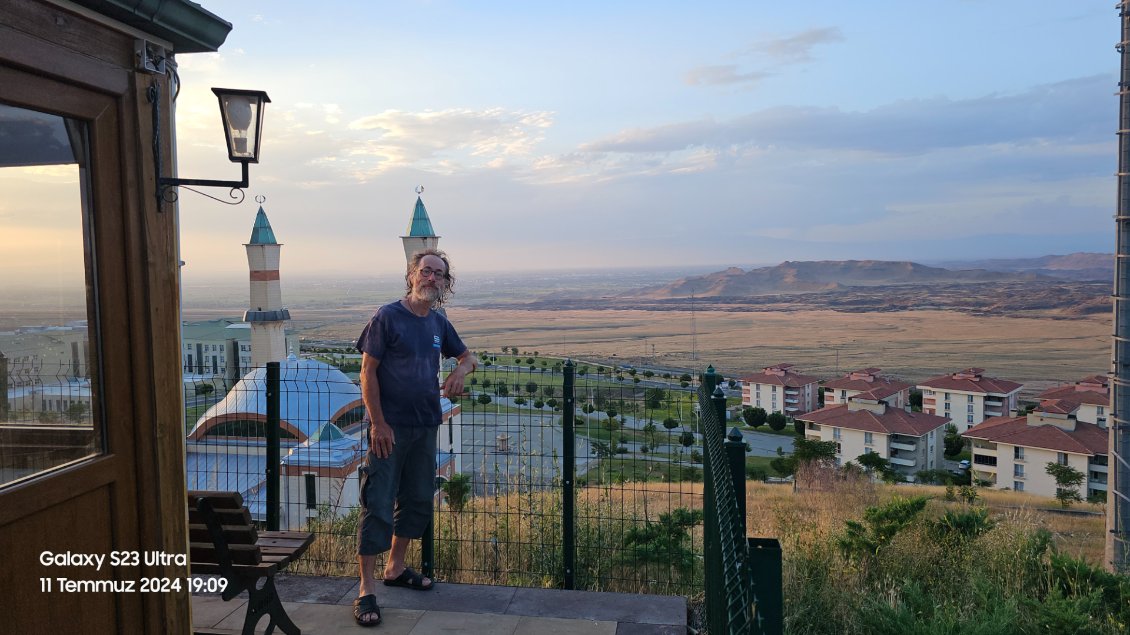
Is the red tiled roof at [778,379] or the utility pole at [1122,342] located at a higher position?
the utility pole at [1122,342]

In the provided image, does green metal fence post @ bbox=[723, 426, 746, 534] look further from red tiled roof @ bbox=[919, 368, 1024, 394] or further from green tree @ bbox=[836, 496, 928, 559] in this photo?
red tiled roof @ bbox=[919, 368, 1024, 394]

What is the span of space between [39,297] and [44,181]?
1.24ft

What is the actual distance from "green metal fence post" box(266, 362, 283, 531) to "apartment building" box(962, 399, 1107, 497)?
3208 cm

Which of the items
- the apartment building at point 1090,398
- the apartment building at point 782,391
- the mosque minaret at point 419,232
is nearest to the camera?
the mosque minaret at point 419,232

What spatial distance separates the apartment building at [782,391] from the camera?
4681 cm

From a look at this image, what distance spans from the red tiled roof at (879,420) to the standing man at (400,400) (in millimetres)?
38340

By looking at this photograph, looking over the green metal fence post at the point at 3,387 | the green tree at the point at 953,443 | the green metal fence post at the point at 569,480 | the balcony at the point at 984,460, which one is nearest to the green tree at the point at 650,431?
the green metal fence post at the point at 569,480

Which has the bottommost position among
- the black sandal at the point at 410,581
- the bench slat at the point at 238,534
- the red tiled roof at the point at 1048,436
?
the red tiled roof at the point at 1048,436

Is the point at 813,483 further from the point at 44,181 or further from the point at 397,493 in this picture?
the point at 44,181

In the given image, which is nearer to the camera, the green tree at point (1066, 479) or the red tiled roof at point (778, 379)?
the green tree at point (1066, 479)

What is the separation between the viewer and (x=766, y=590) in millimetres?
1514

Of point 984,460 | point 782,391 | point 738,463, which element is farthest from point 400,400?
point 782,391

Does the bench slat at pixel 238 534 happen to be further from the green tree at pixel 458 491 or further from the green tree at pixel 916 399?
the green tree at pixel 916 399

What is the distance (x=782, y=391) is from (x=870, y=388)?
7132 mm
